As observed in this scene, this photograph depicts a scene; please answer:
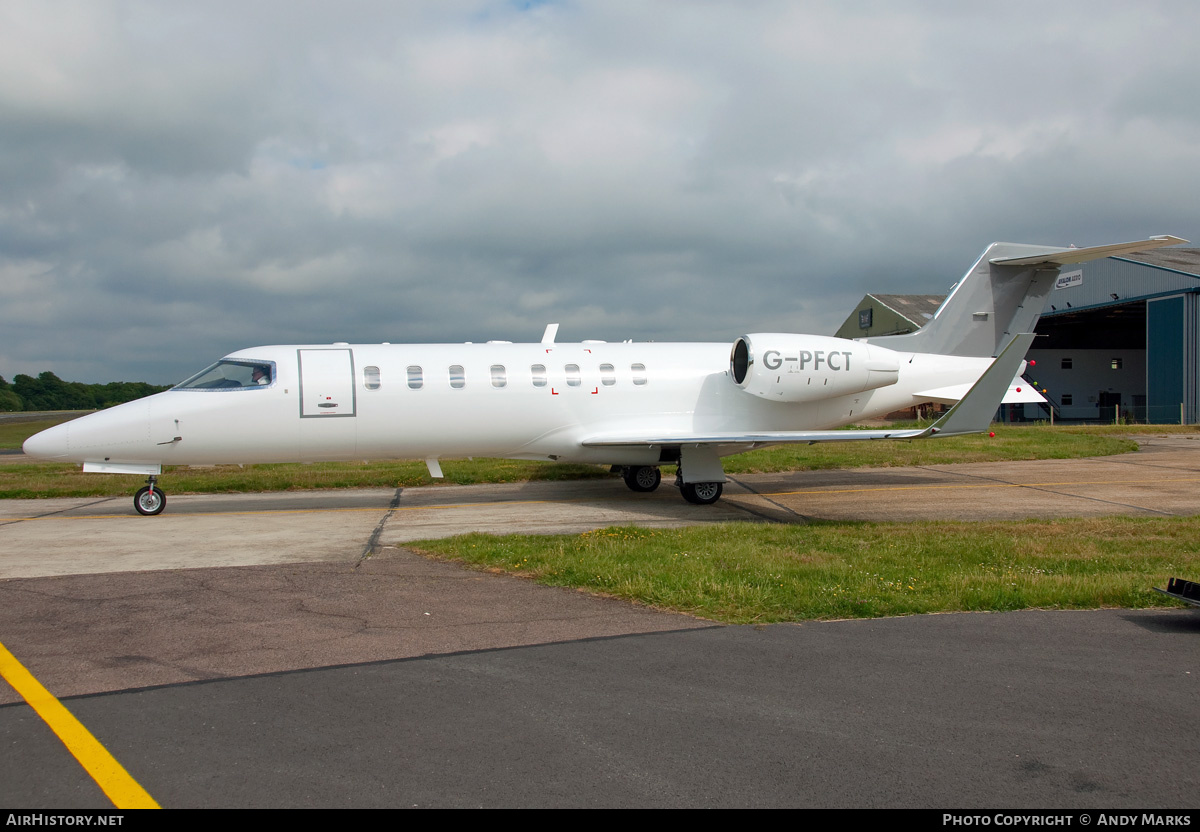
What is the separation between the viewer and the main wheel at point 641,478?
16.3 meters

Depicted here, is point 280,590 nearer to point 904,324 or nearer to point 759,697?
point 759,697

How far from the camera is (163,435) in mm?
12953

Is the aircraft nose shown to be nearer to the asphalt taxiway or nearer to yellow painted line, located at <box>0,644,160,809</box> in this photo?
the asphalt taxiway

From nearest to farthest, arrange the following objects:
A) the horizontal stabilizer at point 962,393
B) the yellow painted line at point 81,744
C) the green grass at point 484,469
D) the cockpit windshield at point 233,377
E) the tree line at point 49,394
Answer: the yellow painted line at point 81,744, the cockpit windshield at point 233,377, the horizontal stabilizer at point 962,393, the green grass at point 484,469, the tree line at point 49,394

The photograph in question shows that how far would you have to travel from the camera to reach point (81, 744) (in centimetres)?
433

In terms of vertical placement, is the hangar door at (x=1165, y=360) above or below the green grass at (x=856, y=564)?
above

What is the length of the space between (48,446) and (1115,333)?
202 feet

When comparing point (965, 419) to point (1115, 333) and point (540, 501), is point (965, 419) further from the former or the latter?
point (1115, 333)

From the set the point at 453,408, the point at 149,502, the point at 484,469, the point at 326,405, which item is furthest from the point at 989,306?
the point at 149,502

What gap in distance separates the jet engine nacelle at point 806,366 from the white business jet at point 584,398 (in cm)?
3

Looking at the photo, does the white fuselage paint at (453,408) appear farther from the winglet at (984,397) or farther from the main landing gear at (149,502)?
the winglet at (984,397)

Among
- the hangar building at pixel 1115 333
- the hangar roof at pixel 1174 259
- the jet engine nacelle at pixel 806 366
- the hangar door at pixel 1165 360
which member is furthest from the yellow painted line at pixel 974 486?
the hangar roof at pixel 1174 259
